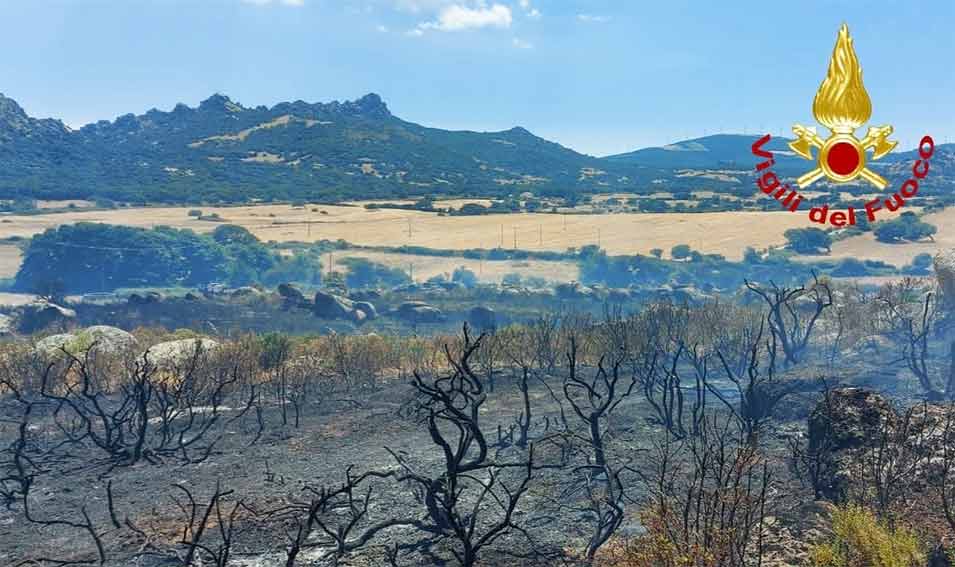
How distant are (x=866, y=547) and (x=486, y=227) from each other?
54.0 m

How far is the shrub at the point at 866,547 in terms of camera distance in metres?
7.67

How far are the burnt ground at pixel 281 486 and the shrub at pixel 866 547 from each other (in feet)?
8.94

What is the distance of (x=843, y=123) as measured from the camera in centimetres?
1320

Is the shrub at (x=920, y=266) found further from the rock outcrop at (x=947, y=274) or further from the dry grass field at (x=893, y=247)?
the rock outcrop at (x=947, y=274)

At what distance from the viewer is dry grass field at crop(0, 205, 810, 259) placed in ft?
180

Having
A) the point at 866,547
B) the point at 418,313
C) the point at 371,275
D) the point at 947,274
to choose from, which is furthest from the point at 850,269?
→ the point at 866,547

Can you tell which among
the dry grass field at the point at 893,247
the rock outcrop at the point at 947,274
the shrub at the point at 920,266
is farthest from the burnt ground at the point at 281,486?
the dry grass field at the point at 893,247

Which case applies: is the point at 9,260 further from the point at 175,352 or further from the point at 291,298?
the point at 175,352

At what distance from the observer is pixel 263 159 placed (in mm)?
97000

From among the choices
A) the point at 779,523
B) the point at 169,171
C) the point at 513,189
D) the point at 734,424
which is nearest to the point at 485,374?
the point at 734,424

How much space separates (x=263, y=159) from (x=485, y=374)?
267 feet

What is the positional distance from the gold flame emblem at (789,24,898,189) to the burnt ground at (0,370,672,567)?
5.48m

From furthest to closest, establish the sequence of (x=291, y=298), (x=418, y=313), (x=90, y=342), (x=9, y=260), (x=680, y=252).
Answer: (x=680, y=252) → (x=9, y=260) → (x=291, y=298) → (x=418, y=313) → (x=90, y=342)

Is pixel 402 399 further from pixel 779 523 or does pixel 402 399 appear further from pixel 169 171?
pixel 169 171
